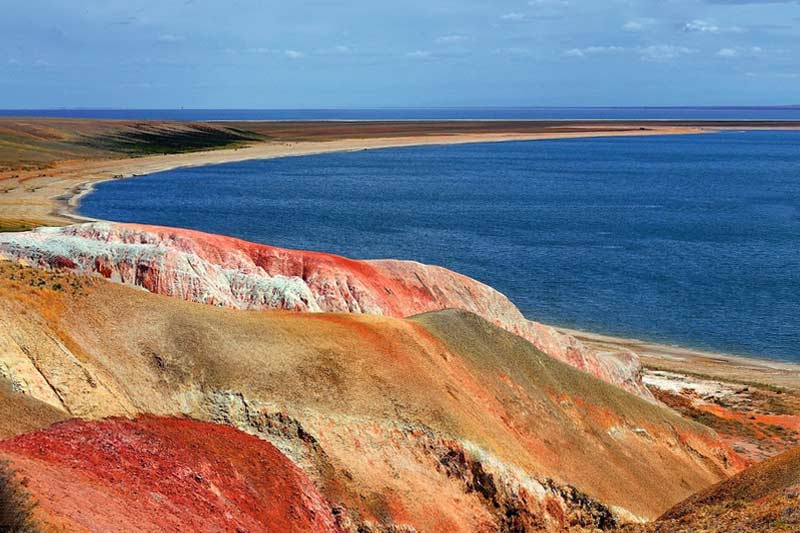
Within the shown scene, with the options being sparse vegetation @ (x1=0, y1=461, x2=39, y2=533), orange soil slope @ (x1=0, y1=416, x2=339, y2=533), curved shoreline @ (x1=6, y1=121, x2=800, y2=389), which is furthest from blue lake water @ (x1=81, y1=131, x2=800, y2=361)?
sparse vegetation @ (x1=0, y1=461, x2=39, y2=533)

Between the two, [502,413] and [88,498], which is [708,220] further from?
[88,498]

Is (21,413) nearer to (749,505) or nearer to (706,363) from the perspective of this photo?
(749,505)

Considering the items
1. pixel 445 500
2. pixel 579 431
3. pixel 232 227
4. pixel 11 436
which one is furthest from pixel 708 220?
pixel 11 436

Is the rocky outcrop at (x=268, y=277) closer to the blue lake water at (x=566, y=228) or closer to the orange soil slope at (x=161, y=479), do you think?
the orange soil slope at (x=161, y=479)

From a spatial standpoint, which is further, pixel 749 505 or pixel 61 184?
pixel 61 184

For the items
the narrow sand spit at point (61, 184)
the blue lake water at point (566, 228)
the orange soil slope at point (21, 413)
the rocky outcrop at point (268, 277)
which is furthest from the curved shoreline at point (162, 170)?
the orange soil slope at point (21, 413)

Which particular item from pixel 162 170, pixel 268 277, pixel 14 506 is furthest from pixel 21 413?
pixel 162 170

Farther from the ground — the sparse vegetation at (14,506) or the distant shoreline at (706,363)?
the sparse vegetation at (14,506)
